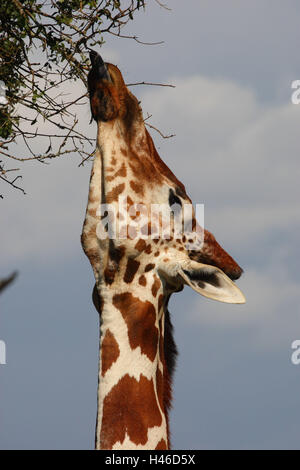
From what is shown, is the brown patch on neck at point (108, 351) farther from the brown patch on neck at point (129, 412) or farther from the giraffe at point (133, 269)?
the brown patch on neck at point (129, 412)

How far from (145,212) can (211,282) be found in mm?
600

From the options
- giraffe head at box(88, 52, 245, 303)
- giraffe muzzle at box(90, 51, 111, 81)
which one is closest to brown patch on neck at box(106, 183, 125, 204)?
giraffe head at box(88, 52, 245, 303)

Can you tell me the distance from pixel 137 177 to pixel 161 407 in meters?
1.42

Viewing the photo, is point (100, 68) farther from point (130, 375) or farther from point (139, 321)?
point (130, 375)

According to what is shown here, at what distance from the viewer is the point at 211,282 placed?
4.89 metres

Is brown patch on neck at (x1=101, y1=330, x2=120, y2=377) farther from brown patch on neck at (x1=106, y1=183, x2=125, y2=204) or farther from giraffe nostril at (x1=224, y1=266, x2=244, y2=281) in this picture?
giraffe nostril at (x1=224, y1=266, x2=244, y2=281)

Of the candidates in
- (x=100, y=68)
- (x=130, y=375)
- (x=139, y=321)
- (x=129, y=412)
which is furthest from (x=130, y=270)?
(x=100, y=68)

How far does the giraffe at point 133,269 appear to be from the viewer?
4.79m

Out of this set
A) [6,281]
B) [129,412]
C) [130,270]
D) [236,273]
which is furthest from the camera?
[236,273]

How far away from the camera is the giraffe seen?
4789 mm
